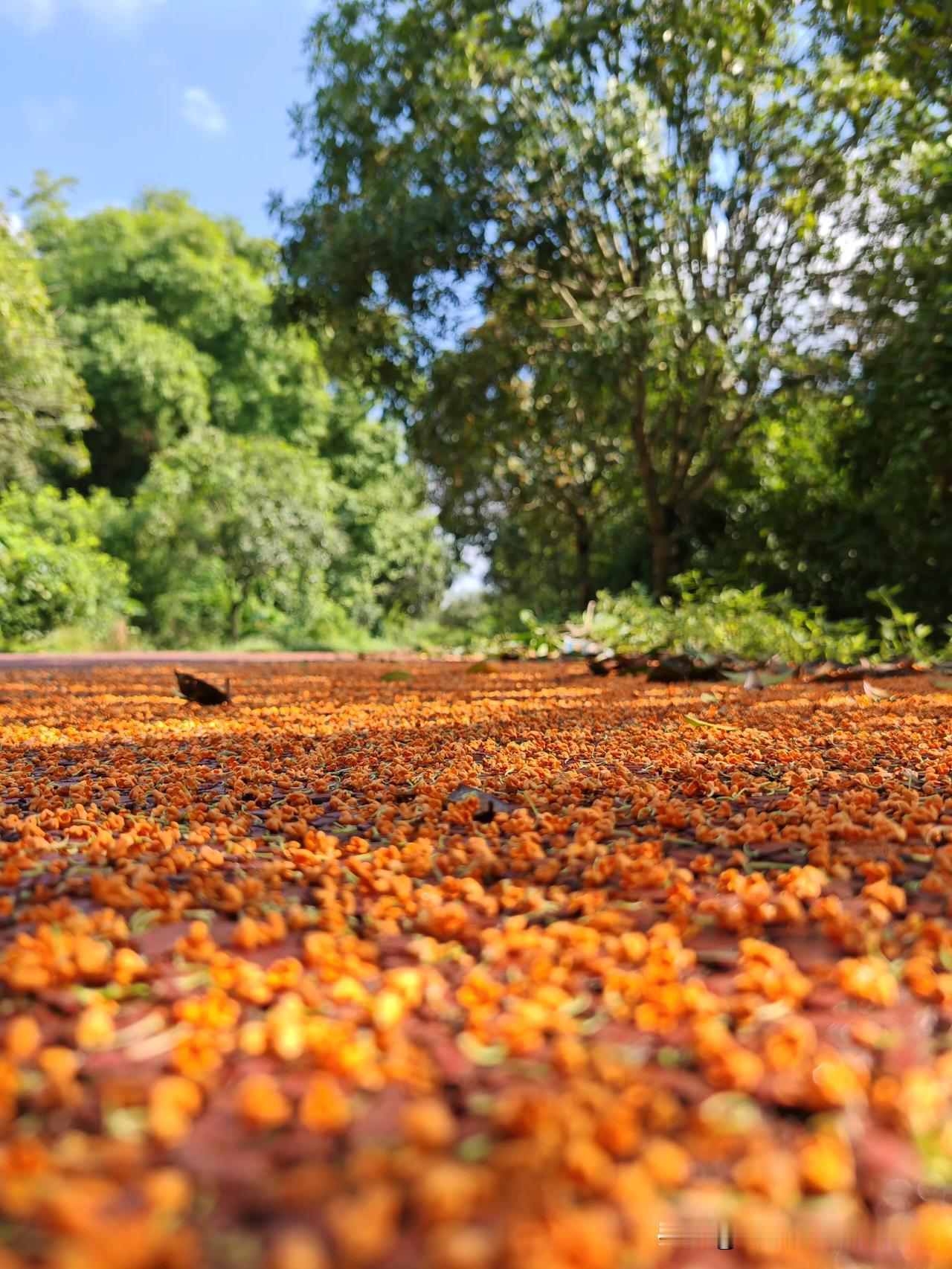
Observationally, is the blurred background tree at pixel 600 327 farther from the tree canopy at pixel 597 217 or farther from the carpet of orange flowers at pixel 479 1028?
the carpet of orange flowers at pixel 479 1028

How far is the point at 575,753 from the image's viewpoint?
2389mm

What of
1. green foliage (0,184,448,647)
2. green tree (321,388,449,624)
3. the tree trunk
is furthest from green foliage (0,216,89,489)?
the tree trunk

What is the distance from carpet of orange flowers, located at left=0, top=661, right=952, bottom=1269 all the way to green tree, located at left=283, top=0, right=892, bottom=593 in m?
7.14

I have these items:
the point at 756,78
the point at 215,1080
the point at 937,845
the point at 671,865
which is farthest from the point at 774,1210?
the point at 756,78

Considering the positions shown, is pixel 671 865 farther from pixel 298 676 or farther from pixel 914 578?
pixel 914 578

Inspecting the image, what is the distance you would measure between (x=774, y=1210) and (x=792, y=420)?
11857 millimetres

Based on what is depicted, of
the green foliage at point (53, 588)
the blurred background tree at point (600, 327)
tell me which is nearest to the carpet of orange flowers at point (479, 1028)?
the blurred background tree at point (600, 327)

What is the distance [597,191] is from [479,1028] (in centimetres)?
973

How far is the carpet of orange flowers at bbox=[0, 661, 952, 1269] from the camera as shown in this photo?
56 cm

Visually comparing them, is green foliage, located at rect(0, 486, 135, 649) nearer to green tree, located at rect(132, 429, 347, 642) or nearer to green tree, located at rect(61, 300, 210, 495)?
green tree, located at rect(132, 429, 347, 642)

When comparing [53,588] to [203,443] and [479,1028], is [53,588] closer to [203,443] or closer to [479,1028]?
[203,443]

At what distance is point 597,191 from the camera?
358 inches

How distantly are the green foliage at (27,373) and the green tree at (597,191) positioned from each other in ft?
15.1

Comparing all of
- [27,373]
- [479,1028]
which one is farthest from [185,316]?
[479,1028]
